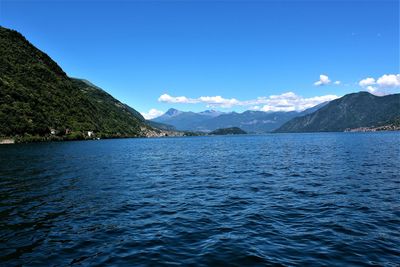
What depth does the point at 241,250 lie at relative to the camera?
17.2m

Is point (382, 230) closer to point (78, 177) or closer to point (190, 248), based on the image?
point (190, 248)

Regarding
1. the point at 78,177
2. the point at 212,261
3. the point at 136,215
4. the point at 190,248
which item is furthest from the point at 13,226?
the point at 78,177

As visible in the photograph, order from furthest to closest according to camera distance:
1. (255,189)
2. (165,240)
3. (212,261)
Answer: (255,189), (165,240), (212,261)

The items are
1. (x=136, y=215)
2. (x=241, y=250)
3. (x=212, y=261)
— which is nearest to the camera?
(x=212, y=261)

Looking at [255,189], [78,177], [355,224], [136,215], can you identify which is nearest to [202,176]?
[255,189]

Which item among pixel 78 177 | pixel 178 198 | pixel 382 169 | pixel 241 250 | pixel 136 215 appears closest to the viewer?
pixel 241 250

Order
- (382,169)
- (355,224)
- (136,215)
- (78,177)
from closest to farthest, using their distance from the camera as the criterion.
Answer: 1. (355,224)
2. (136,215)
3. (78,177)
4. (382,169)

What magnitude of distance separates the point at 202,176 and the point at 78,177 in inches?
801

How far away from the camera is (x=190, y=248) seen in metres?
17.7

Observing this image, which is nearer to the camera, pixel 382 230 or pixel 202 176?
pixel 382 230

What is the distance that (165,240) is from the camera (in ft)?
62.4

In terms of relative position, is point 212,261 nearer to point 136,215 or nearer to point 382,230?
point 136,215

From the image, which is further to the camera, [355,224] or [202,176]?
[202,176]

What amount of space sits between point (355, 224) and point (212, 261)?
13027 mm
